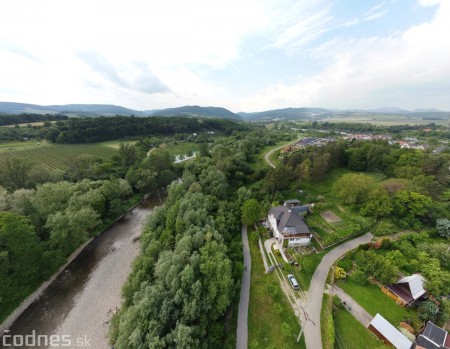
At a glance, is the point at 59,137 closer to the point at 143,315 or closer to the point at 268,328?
the point at 143,315

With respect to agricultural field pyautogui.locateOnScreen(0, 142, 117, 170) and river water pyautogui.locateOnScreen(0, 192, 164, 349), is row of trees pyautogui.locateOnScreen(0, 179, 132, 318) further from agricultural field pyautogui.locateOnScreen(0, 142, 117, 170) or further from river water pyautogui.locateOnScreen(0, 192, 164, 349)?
agricultural field pyautogui.locateOnScreen(0, 142, 117, 170)

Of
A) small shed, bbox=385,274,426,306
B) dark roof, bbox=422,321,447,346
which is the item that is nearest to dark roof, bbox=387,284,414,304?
small shed, bbox=385,274,426,306

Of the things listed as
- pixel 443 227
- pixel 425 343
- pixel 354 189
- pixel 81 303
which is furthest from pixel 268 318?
pixel 443 227

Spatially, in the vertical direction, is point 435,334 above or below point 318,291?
above

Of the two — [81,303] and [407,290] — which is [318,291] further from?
[81,303]

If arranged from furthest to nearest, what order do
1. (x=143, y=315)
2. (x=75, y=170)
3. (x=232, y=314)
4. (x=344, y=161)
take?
(x=344, y=161) → (x=75, y=170) → (x=232, y=314) → (x=143, y=315)

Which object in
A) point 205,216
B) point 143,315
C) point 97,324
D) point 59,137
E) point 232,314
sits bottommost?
point 97,324

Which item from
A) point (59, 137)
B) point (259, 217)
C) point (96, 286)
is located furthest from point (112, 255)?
point (59, 137)

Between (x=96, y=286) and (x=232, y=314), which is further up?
(x=232, y=314)
